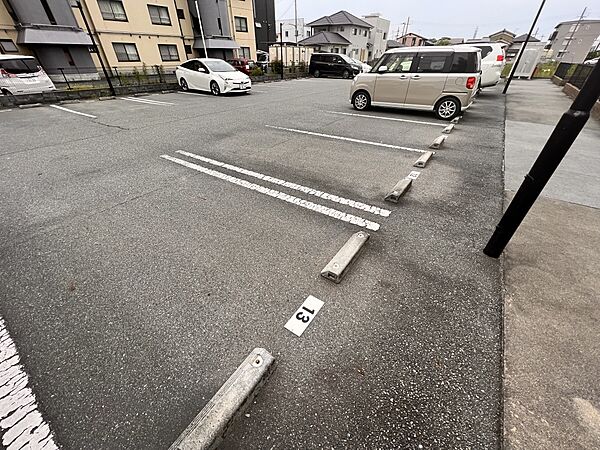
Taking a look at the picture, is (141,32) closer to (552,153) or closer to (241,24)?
(241,24)

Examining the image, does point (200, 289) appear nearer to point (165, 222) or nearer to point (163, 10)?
point (165, 222)

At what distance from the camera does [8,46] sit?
470 inches

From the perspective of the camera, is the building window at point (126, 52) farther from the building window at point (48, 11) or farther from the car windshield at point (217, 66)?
the car windshield at point (217, 66)

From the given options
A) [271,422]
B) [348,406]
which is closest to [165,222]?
[271,422]

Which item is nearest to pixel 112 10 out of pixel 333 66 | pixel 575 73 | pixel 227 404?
pixel 333 66

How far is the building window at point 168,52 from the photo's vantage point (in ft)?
57.4

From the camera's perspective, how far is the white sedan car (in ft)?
35.2

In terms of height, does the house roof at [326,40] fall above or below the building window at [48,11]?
below

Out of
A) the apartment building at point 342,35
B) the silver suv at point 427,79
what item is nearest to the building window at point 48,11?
the silver suv at point 427,79

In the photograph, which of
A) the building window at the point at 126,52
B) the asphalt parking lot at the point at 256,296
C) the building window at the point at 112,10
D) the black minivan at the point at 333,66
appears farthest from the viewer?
the black minivan at the point at 333,66

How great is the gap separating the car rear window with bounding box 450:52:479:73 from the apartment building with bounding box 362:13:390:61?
127 ft

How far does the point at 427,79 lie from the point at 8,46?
59.9ft

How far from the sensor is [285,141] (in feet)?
17.9

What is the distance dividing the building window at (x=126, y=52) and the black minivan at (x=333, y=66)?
12.2m
